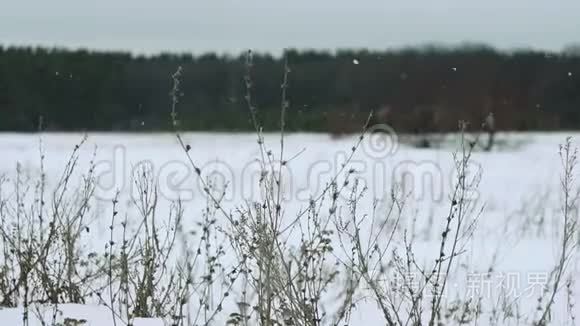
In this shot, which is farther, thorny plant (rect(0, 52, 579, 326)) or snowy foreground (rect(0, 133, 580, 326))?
snowy foreground (rect(0, 133, 580, 326))

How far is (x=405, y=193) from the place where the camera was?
11.5 meters

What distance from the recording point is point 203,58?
23531mm

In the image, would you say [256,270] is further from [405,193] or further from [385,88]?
[385,88]

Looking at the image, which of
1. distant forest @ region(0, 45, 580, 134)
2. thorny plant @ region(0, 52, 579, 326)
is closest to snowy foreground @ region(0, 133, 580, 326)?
thorny plant @ region(0, 52, 579, 326)

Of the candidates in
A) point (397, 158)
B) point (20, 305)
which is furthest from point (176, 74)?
point (397, 158)

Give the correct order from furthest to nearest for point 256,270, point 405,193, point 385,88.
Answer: point 385,88, point 405,193, point 256,270

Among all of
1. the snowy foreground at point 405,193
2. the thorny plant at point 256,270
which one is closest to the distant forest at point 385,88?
the snowy foreground at point 405,193

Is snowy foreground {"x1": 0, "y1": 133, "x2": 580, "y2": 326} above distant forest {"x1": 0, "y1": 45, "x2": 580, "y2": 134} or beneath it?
beneath

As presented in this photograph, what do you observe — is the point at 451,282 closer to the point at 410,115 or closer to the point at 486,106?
the point at 486,106

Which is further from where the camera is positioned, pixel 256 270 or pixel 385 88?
pixel 385 88

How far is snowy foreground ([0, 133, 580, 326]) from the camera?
5301mm

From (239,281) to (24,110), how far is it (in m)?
17.2

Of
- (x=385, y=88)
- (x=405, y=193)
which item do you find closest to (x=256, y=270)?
(x=405, y=193)

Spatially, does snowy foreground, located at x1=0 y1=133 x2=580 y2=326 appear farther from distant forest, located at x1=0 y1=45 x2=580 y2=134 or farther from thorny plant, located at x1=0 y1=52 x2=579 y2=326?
distant forest, located at x1=0 y1=45 x2=580 y2=134
